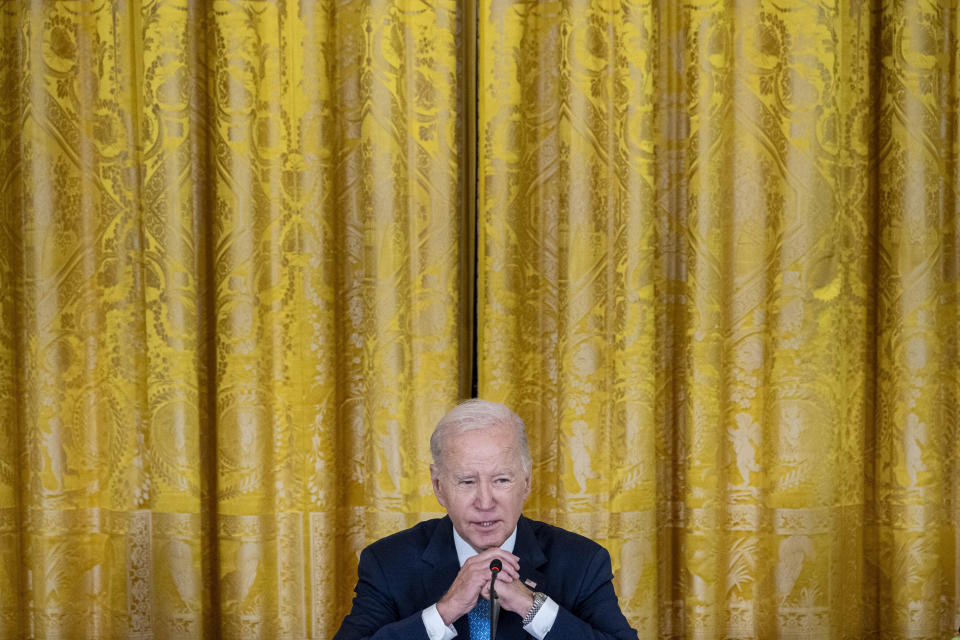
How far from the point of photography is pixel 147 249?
2.66 metres

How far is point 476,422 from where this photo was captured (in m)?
1.73

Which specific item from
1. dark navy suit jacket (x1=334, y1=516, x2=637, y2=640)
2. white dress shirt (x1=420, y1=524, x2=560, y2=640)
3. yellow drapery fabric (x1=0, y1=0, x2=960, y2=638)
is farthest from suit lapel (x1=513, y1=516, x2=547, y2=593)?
yellow drapery fabric (x1=0, y1=0, x2=960, y2=638)

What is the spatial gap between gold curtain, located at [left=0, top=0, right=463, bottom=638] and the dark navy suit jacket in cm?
83

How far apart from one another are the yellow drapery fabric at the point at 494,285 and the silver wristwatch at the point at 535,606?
983 mm

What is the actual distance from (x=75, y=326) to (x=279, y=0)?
1.19 meters

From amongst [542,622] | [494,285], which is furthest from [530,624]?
[494,285]

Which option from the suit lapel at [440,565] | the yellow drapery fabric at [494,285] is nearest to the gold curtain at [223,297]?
the yellow drapery fabric at [494,285]

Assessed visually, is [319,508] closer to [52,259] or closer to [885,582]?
[52,259]

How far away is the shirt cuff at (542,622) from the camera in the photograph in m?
1.63

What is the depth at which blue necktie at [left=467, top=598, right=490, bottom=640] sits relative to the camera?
69.2 inches

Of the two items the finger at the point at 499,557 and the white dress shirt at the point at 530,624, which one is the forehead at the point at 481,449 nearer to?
the finger at the point at 499,557

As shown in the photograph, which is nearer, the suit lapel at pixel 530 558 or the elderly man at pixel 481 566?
the elderly man at pixel 481 566

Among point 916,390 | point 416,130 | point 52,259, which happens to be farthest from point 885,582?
point 52,259

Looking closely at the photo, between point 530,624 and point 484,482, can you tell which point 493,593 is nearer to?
point 530,624
